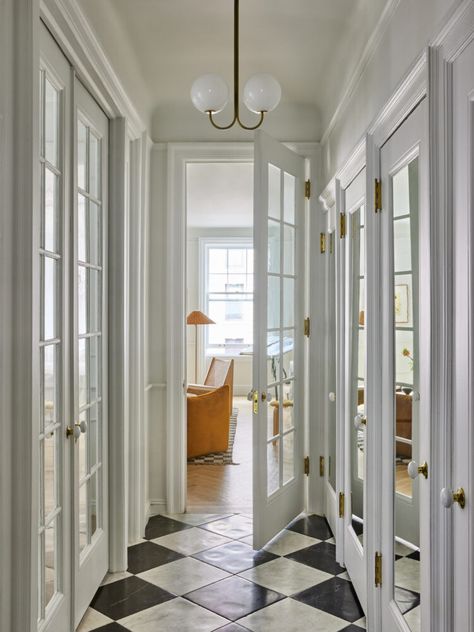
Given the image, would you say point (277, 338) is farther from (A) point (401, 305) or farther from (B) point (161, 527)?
(A) point (401, 305)

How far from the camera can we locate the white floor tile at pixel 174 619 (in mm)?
2512

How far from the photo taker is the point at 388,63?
7.16 ft

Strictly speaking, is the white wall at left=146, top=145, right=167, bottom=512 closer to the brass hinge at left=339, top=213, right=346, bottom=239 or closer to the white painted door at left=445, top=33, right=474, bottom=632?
the brass hinge at left=339, top=213, right=346, bottom=239

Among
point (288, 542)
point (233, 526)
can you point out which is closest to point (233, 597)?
point (288, 542)

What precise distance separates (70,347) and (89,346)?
13.6 inches

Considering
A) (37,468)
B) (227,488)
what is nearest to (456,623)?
(37,468)

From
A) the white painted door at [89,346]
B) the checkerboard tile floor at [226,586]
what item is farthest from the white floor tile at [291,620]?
the white painted door at [89,346]

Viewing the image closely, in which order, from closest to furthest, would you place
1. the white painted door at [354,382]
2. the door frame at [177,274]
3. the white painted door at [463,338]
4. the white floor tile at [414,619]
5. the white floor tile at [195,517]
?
1. the white painted door at [463,338]
2. the white floor tile at [414,619]
3. the white painted door at [354,382]
4. the white floor tile at [195,517]
5. the door frame at [177,274]

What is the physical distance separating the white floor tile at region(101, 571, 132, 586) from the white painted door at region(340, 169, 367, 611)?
1.12 meters

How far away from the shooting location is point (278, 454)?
3.65 metres

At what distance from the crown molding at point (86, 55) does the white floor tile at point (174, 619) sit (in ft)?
7.56

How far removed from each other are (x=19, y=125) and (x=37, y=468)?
102cm

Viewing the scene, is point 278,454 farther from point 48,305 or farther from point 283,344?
point 48,305

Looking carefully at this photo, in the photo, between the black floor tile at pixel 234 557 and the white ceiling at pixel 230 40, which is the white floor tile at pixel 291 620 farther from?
the white ceiling at pixel 230 40
